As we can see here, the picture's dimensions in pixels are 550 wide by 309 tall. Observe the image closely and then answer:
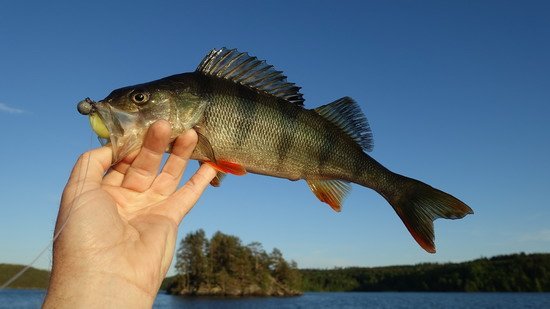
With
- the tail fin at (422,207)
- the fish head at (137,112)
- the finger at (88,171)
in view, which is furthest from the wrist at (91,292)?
the tail fin at (422,207)

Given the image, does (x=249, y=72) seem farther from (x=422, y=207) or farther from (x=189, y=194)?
(x=422, y=207)

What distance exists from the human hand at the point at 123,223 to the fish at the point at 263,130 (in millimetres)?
225

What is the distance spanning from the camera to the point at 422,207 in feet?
17.7

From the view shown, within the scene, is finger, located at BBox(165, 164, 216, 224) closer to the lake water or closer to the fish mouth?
the fish mouth

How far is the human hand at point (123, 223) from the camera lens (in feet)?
11.7

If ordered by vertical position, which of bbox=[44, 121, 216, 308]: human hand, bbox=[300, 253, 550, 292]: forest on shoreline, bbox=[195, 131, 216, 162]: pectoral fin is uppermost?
bbox=[300, 253, 550, 292]: forest on shoreline

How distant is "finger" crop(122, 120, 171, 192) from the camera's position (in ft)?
15.4

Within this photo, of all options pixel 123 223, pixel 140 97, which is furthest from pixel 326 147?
pixel 123 223

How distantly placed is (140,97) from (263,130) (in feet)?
4.25

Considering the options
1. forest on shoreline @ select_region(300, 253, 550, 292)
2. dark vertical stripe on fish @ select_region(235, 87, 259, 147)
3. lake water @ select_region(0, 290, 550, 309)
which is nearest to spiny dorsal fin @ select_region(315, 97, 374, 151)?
dark vertical stripe on fish @ select_region(235, 87, 259, 147)

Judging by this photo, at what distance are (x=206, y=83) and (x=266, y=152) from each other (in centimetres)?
97

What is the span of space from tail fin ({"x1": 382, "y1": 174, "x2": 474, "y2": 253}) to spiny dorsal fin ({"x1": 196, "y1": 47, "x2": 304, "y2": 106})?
60.2 inches

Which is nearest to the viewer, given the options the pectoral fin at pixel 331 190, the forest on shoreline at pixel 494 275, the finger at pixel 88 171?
the finger at pixel 88 171

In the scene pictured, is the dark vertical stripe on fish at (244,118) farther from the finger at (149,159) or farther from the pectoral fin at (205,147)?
the finger at (149,159)
